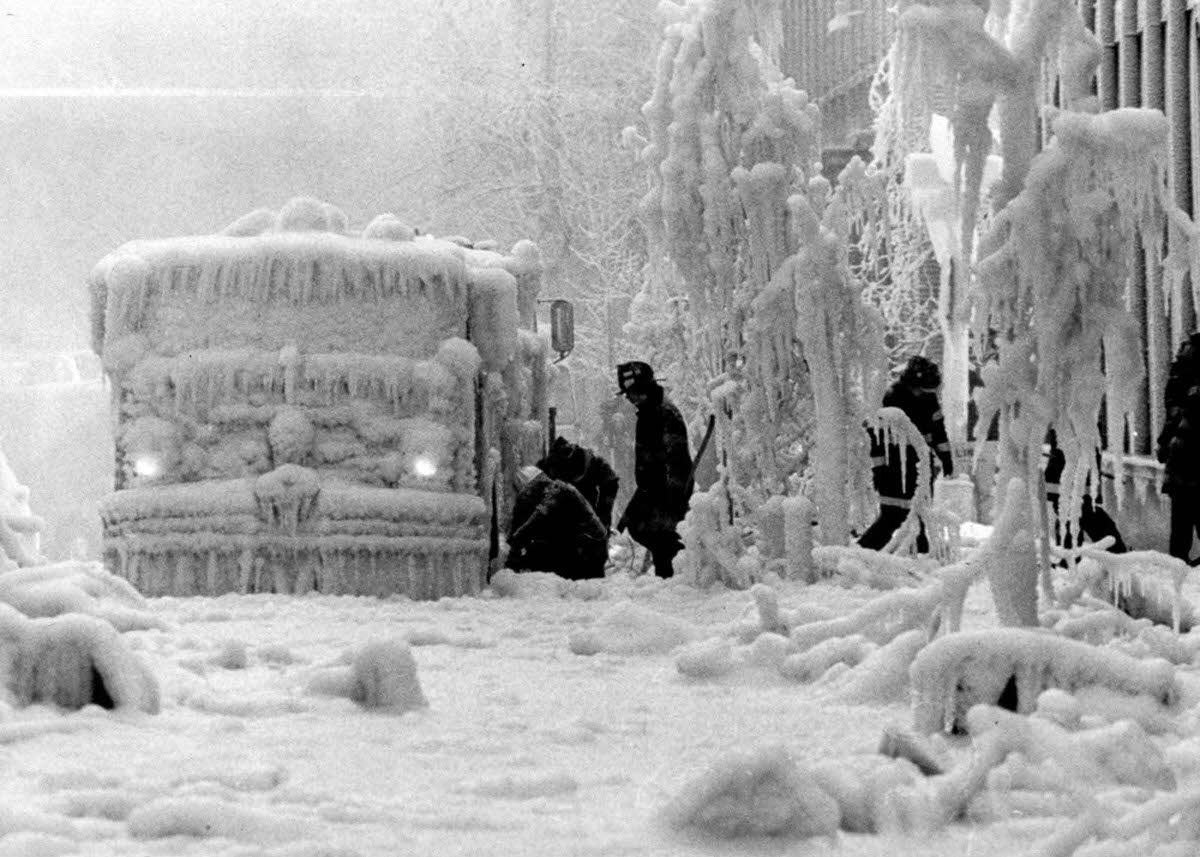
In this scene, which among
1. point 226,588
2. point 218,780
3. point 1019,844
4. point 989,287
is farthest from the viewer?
point 226,588

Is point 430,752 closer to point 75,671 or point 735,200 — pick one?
point 75,671

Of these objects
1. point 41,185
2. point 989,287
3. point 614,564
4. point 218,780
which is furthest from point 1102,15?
point 41,185

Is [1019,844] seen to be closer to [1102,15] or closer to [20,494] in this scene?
[20,494]

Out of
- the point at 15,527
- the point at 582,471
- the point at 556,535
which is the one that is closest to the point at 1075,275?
the point at 556,535

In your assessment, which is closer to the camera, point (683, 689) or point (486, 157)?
point (683, 689)

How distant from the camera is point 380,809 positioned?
539 cm

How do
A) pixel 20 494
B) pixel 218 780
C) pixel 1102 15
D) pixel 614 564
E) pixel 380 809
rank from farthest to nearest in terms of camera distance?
pixel 1102 15, pixel 614 564, pixel 20 494, pixel 218 780, pixel 380 809

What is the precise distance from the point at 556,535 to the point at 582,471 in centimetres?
113

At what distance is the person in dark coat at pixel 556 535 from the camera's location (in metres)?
15.6

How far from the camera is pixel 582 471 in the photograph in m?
16.8

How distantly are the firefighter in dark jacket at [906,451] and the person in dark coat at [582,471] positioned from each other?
2.77m

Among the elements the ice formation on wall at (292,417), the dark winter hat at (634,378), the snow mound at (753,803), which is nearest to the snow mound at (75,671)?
the snow mound at (753,803)

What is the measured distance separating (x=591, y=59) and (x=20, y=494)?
21014 millimetres

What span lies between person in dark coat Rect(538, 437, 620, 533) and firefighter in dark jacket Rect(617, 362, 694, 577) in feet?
3.72
